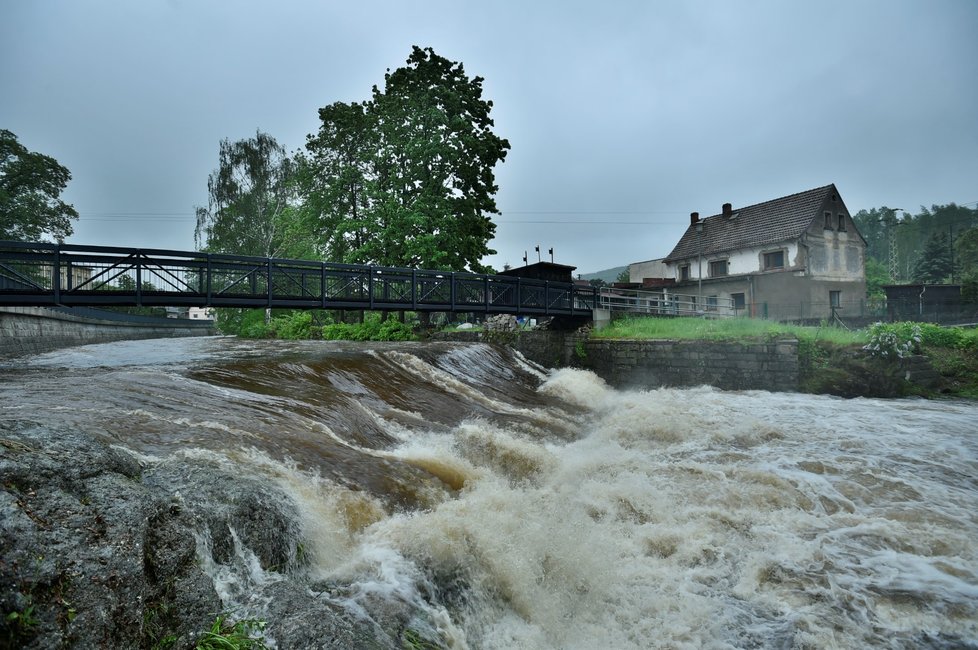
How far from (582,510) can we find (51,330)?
2847cm

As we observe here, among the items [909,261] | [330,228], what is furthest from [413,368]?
[909,261]

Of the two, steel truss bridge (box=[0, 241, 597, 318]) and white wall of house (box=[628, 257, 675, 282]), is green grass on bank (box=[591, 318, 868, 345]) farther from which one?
white wall of house (box=[628, 257, 675, 282])

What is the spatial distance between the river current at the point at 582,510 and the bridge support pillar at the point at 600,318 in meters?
11.2

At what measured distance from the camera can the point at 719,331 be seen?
16.4 meters

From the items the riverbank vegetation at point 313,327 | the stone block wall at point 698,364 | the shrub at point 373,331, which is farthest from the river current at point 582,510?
the riverbank vegetation at point 313,327

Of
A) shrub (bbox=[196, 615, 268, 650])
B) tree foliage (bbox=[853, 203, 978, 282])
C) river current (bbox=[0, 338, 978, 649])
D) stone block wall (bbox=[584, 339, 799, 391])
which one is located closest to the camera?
shrub (bbox=[196, 615, 268, 650])

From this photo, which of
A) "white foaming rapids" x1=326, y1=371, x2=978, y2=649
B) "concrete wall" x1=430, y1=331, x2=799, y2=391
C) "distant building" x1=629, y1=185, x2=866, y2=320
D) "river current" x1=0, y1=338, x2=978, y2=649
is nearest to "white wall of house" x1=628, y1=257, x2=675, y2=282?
"distant building" x1=629, y1=185, x2=866, y2=320

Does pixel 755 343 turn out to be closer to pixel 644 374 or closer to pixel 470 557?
pixel 644 374

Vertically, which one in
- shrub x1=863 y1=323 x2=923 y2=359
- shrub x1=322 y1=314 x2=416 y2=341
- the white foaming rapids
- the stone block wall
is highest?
shrub x1=322 y1=314 x2=416 y2=341

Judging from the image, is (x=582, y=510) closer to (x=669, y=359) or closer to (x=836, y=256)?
(x=669, y=359)

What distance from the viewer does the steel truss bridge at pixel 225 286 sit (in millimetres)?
10633

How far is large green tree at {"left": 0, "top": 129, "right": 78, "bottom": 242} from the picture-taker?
28.9m

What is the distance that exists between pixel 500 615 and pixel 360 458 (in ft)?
8.75

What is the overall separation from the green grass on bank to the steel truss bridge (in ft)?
7.18
